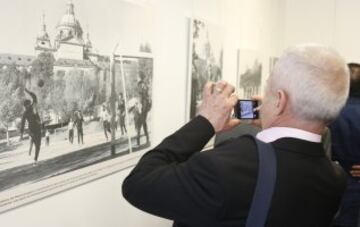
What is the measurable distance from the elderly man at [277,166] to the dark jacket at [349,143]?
118cm

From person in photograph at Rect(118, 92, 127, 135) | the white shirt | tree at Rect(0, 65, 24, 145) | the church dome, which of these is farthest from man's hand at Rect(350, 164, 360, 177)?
tree at Rect(0, 65, 24, 145)

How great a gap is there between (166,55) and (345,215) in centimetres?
131

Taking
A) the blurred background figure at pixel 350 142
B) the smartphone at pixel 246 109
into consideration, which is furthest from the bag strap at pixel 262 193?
the blurred background figure at pixel 350 142

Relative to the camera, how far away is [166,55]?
8.44ft

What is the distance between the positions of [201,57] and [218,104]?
1628 millimetres

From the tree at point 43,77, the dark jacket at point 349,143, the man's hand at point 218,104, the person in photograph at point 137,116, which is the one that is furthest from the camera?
the dark jacket at point 349,143

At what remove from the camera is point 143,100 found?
2.29 metres

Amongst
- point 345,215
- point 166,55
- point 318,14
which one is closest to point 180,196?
point 166,55

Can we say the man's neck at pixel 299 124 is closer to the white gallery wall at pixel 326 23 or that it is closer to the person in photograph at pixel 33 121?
the person in photograph at pixel 33 121

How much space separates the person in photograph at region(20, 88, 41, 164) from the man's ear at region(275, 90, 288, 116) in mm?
764

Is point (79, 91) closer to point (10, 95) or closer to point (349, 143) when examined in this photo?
point (10, 95)

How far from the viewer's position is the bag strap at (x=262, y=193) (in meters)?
1.17

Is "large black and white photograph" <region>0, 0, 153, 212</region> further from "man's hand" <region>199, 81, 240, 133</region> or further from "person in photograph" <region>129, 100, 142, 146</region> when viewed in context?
"man's hand" <region>199, 81, 240, 133</region>

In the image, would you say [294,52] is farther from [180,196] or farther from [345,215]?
[345,215]
